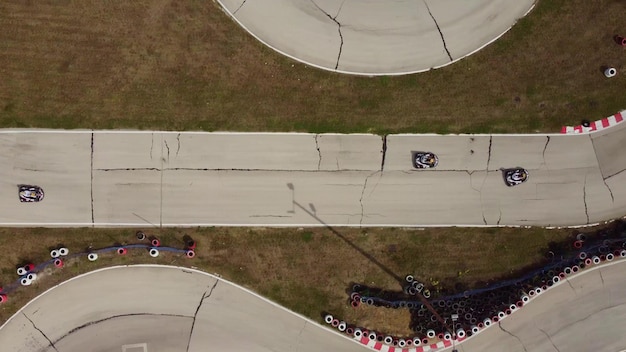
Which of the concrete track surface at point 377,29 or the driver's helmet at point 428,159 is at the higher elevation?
the concrete track surface at point 377,29

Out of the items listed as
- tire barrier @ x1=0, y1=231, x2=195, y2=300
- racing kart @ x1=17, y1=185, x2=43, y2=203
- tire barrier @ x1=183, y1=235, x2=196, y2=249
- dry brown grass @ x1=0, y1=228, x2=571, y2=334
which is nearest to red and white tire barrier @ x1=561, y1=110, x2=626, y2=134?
dry brown grass @ x1=0, y1=228, x2=571, y2=334

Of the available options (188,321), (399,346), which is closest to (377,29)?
(399,346)

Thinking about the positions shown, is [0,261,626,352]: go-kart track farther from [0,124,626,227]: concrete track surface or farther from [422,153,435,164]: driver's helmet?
[422,153,435,164]: driver's helmet

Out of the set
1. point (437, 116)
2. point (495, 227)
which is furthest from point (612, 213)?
point (437, 116)

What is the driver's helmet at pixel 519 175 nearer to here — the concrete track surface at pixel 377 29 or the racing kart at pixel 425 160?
the racing kart at pixel 425 160

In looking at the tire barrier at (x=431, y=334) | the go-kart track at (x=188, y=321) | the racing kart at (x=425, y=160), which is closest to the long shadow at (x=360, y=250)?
the tire barrier at (x=431, y=334)
